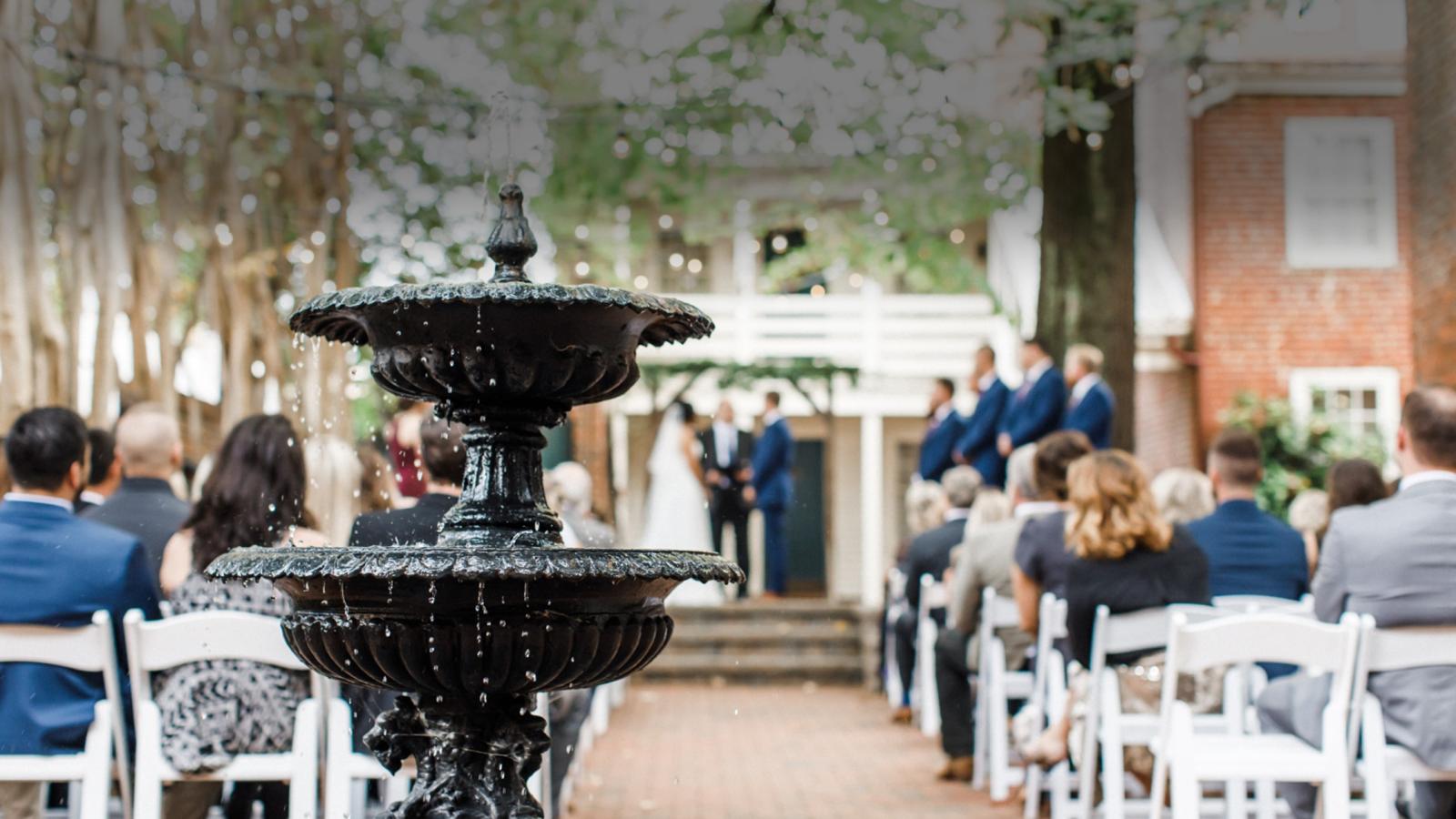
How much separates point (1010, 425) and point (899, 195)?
292 cm

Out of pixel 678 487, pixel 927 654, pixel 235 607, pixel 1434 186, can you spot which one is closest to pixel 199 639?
pixel 235 607

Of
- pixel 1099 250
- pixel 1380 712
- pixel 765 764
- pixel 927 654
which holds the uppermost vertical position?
pixel 1099 250

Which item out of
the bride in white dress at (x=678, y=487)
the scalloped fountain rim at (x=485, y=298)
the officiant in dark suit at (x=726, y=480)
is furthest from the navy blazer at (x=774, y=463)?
the scalloped fountain rim at (x=485, y=298)

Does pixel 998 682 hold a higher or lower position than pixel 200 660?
lower

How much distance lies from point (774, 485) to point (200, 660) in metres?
12.4

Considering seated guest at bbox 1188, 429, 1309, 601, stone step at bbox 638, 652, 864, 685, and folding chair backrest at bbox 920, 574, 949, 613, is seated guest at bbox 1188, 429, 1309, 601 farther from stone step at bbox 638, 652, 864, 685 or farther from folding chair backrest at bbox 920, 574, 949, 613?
stone step at bbox 638, 652, 864, 685

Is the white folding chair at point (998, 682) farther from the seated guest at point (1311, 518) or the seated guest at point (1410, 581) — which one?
the seated guest at point (1410, 581)

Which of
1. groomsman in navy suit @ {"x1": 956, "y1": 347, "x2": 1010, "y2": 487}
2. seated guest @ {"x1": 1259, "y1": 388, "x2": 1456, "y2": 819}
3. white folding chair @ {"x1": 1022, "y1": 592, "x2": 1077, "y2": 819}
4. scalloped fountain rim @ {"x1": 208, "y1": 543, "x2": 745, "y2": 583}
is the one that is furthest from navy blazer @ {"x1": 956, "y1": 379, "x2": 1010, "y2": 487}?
scalloped fountain rim @ {"x1": 208, "y1": 543, "x2": 745, "y2": 583}

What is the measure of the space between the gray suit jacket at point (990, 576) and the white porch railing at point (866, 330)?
17225 mm

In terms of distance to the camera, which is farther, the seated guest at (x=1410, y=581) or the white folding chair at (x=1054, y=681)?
the white folding chair at (x=1054, y=681)

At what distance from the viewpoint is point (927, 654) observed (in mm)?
10094

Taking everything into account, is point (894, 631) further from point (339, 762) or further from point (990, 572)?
point (339, 762)

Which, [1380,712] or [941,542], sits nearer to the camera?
[1380,712]

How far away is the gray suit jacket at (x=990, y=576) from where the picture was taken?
7809 millimetres
